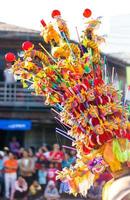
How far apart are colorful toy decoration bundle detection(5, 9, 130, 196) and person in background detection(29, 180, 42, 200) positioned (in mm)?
9583

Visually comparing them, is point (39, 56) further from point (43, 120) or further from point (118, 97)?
point (43, 120)

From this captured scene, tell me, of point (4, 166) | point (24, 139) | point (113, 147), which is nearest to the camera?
point (113, 147)

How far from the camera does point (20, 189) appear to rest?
13055 millimetres

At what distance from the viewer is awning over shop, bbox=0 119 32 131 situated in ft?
61.3

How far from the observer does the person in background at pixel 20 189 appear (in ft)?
42.7

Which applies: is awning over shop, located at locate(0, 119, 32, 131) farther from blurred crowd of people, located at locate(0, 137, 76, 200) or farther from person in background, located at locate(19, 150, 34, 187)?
person in background, located at locate(19, 150, 34, 187)

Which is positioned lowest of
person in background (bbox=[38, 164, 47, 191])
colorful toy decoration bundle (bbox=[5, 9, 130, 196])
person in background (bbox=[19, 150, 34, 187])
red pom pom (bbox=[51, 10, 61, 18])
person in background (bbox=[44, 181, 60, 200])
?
colorful toy decoration bundle (bbox=[5, 9, 130, 196])

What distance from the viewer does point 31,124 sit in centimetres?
1953

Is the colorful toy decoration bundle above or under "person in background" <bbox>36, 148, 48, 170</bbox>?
under

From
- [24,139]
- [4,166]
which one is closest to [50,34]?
[4,166]

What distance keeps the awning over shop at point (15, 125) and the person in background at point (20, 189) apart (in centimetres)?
553

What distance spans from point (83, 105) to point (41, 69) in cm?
36

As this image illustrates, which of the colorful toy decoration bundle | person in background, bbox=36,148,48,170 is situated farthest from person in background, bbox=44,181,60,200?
the colorful toy decoration bundle

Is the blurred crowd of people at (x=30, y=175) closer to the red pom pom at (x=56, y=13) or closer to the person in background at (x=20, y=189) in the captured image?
the person in background at (x=20, y=189)
